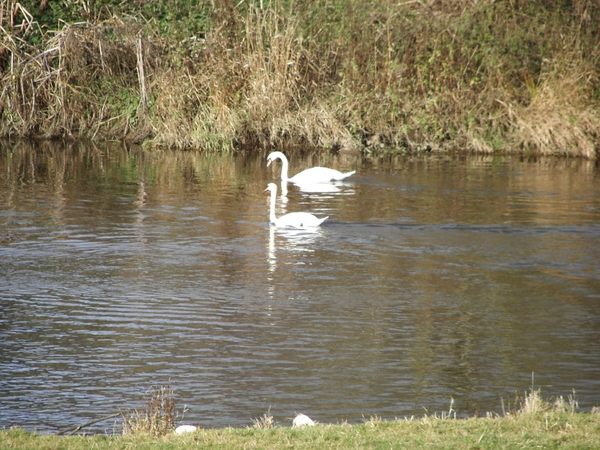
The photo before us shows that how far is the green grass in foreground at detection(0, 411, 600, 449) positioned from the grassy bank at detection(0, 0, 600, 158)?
21171 mm

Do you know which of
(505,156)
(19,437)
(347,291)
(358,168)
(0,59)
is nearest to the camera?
(19,437)

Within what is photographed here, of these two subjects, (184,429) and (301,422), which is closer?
(184,429)

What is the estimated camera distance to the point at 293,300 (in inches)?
460

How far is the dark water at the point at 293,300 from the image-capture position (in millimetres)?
8469

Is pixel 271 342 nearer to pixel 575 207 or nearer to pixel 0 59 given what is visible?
pixel 575 207

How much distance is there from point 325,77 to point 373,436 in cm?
2333

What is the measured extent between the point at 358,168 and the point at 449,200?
5.67m

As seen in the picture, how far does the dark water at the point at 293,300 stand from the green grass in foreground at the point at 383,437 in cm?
105

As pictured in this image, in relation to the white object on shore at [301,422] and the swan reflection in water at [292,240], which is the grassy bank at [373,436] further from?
the swan reflection in water at [292,240]

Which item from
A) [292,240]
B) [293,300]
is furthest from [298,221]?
[293,300]

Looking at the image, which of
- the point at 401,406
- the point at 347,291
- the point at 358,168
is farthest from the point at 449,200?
the point at 401,406

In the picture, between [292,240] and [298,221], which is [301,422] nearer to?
[292,240]

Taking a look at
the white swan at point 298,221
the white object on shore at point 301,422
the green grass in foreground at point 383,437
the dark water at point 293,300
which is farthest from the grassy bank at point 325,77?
the green grass in foreground at point 383,437

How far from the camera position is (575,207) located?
60.3 ft
